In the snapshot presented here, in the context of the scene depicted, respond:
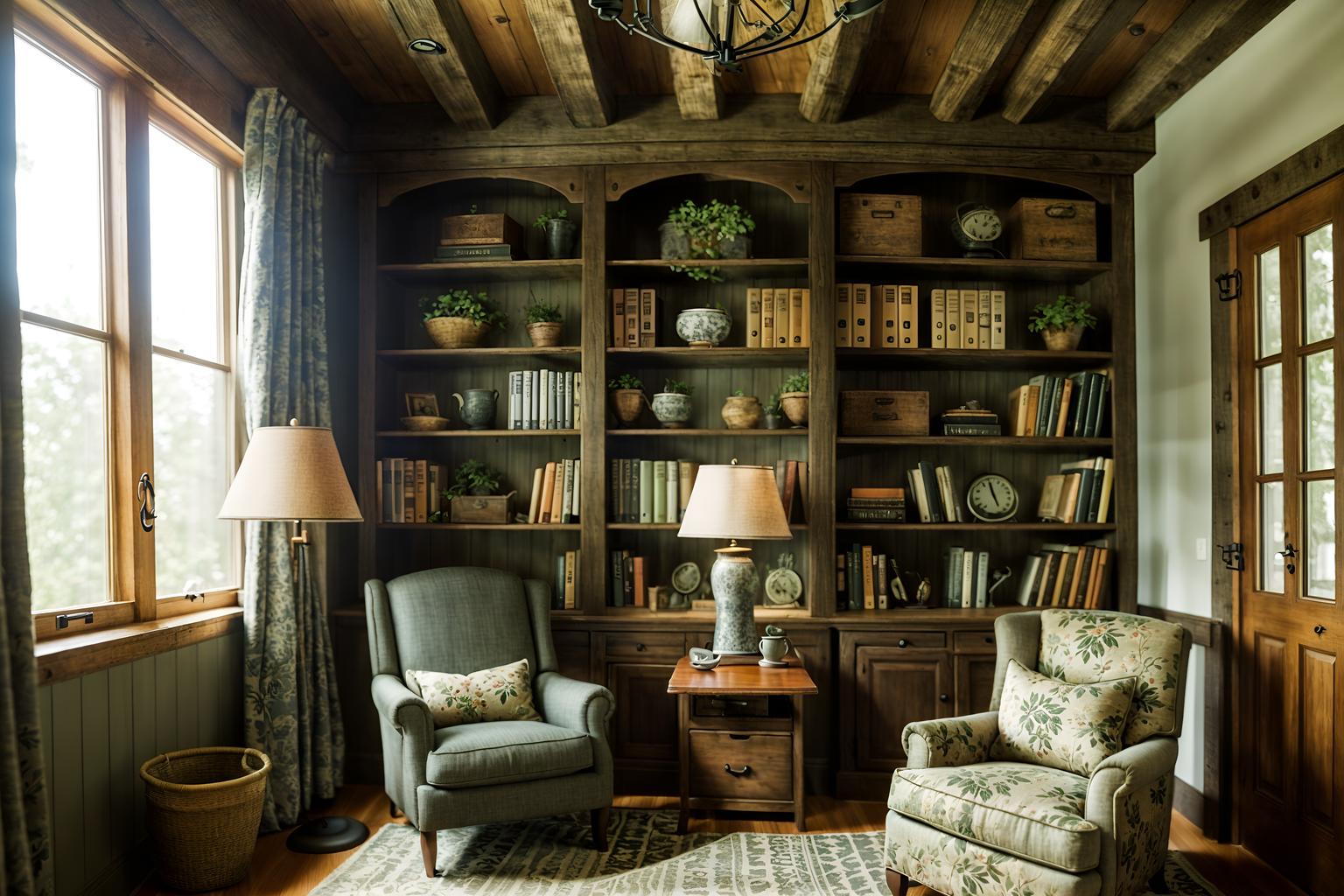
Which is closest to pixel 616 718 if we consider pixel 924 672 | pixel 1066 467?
pixel 924 672

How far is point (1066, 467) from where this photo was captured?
428 cm

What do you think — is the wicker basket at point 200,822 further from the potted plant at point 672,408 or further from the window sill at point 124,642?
the potted plant at point 672,408

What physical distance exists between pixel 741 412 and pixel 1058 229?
1.58 meters

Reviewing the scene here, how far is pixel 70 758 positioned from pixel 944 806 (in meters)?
2.45

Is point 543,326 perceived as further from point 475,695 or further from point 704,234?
point 475,695

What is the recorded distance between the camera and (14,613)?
2311 mm

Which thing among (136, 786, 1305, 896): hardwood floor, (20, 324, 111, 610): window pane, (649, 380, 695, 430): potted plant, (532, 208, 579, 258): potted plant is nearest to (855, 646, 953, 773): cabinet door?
(136, 786, 1305, 896): hardwood floor

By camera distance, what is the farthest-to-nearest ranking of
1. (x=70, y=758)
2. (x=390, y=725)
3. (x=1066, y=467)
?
1. (x=1066, y=467)
2. (x=390, y=725)
3. (x=70, y=758)

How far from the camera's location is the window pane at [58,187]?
263cm

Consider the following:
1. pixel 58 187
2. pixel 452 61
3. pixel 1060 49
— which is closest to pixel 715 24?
pixel 452 61

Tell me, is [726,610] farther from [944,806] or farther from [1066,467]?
[1066,467]

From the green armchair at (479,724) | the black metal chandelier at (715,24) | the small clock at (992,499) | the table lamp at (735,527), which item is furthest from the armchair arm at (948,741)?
the black metal chandelier at (715,24)

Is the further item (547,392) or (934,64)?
(547,392)

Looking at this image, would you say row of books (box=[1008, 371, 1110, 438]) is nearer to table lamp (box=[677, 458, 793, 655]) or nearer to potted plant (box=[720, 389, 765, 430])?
potted plant (box=[720, 389, 765, 430])
